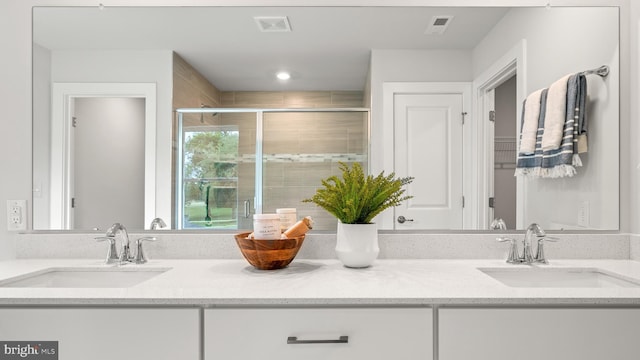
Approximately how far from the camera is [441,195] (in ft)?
5.42

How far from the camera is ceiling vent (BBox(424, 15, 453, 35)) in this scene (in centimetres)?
165

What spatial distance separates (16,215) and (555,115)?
2.30 m

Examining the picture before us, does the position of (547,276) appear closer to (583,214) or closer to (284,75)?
(583,214)

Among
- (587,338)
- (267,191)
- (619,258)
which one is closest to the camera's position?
(587,338)

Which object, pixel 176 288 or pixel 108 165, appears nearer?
pixel 176 288

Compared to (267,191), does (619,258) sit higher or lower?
lower

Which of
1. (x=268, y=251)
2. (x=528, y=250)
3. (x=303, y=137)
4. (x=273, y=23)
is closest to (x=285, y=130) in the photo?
(x=303, y=137)

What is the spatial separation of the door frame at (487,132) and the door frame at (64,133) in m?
1.40

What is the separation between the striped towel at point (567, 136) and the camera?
5.15 ft

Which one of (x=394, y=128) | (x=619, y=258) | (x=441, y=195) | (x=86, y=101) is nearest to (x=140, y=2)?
(x=86, y=101)

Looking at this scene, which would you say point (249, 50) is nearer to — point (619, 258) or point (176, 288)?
point (176, 288)

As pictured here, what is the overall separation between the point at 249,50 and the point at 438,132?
0.90 meters

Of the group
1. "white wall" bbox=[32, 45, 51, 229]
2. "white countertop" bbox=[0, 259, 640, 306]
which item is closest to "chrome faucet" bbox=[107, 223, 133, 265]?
"white countertop" bbox=[0, 259, 640, 306]

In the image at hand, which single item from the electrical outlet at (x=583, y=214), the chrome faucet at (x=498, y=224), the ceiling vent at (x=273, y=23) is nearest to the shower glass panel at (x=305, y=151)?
the ceiling vent at (x=273, y=23)
